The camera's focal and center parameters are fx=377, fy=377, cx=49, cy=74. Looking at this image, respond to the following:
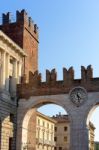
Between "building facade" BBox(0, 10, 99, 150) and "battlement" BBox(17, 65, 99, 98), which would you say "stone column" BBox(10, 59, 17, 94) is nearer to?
"building facade" BBox(0, 10, 99, 150)

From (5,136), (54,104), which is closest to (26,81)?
(54,104)

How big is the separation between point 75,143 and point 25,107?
472 cm

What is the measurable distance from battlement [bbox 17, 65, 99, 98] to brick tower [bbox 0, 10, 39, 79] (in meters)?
2.37

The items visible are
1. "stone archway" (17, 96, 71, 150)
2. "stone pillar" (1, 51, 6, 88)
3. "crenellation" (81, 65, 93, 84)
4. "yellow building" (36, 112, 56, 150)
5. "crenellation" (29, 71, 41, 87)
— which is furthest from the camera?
"yellow building" (36, 112, 56, 150)

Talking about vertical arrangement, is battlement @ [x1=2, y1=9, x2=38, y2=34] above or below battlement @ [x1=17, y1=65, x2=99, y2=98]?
above

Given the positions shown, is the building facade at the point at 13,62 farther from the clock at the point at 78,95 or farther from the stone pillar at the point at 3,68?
the clock at the point at 78,95

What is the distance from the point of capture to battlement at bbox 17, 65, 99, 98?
27.5 meters

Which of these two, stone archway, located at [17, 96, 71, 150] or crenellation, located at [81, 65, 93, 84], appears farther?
stone archway, located at [17, 96, 71, 150]

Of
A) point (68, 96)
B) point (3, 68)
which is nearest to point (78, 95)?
point (68, 96)

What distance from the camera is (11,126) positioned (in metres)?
27.5

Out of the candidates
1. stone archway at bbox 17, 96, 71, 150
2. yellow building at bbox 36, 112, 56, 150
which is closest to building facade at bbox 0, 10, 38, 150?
stone archway at bbox 17, 96, 71, 150

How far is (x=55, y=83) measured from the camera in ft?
92.9

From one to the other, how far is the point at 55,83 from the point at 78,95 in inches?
83.5

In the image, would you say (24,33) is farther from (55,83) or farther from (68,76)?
(68,76)
